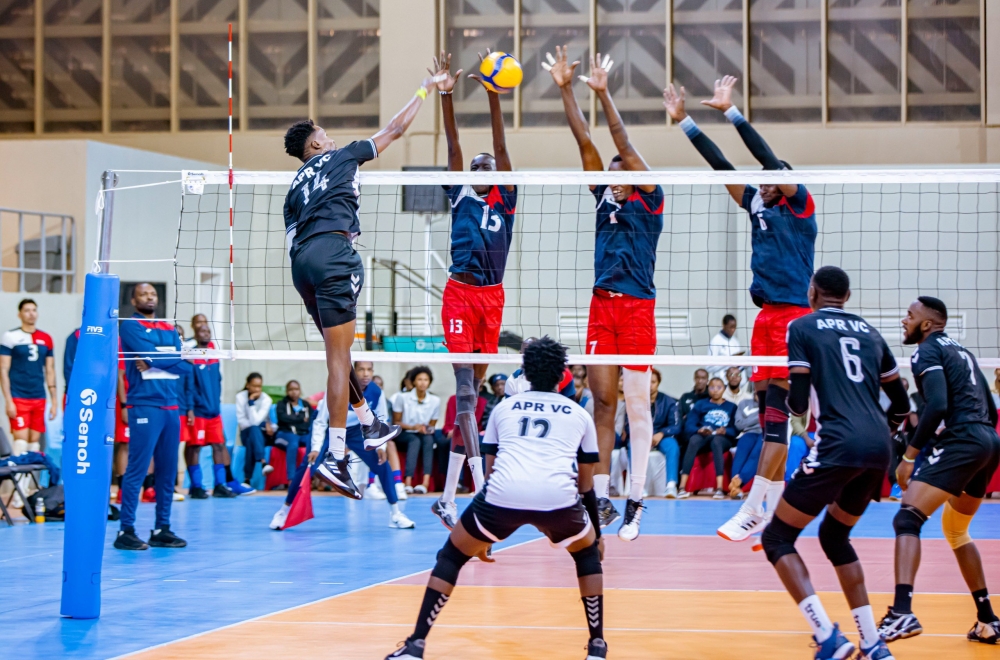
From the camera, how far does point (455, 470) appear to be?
8.40 meters

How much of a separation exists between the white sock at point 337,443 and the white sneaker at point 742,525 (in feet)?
7.59

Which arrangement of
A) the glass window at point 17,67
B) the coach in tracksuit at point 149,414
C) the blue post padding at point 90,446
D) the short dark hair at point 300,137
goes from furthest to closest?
the glass window at point 17,67, the coach in tracksuit at point 149,414, the short dark hair at point 300,137, the blue post padding at point 90,446

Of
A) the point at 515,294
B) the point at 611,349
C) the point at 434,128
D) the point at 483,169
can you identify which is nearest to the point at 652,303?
the point at 611,349

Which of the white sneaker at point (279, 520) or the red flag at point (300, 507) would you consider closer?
the red flag at point (300, 507)

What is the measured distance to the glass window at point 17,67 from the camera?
19.6 m

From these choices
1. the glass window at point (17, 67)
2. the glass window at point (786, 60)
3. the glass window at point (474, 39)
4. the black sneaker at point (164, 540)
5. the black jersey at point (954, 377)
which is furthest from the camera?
the glass window at point (17, 67)

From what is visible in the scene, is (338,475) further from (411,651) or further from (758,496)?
(758,496)

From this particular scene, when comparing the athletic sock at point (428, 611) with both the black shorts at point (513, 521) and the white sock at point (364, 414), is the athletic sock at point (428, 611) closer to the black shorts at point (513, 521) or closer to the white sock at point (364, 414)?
the black shorts at point (513, 521)

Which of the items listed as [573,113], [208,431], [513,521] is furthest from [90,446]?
[208,431]

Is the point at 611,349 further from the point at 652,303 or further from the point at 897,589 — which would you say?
the point at 897,589

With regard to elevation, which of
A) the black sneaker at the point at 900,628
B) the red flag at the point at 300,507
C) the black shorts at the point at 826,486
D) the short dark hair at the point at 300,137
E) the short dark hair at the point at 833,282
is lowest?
the red flag at the point at 300,507

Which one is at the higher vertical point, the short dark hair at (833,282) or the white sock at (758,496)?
the short dark hair at (833,282)

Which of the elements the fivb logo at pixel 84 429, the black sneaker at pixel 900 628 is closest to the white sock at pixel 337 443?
the fivb logo at pixel 84 429

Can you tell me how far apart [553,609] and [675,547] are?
3.14m
